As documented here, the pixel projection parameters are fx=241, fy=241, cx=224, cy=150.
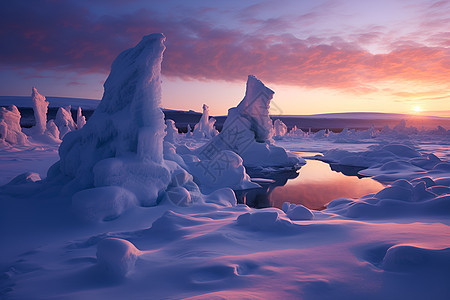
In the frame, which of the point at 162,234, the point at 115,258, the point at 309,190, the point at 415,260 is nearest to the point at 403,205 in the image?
the point at 415,260

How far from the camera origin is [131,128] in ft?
18.8

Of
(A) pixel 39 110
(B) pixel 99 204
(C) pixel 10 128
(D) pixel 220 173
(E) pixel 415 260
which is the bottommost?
(D) pixel 220 173

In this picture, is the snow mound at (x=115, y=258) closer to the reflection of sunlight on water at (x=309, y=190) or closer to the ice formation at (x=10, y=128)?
the reflection of sunlight on water at (x=309, y=190)

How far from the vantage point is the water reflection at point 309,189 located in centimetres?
882

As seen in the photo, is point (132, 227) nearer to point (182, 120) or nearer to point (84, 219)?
point (84, 219)

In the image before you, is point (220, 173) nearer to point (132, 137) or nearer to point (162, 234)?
point (132, 137)

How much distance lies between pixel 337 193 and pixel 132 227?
838 centimetres

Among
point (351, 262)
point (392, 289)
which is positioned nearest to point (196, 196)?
point (351, 262)

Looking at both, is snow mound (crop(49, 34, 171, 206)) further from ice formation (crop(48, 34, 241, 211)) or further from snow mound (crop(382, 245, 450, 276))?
snow mound (crop(382, 245, 450, 276))

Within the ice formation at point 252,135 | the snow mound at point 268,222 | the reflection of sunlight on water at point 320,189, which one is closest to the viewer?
the snow mound at point 268,222

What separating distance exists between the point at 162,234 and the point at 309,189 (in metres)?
8.44

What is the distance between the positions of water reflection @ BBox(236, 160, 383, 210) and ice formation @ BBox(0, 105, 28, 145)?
19.6m

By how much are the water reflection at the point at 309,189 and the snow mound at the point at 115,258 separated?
6.20 metres

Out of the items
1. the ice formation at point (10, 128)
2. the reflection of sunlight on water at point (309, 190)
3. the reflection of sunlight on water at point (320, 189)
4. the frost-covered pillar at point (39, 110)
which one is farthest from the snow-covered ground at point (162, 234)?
the frost-covered pillar at point (39, 110)
